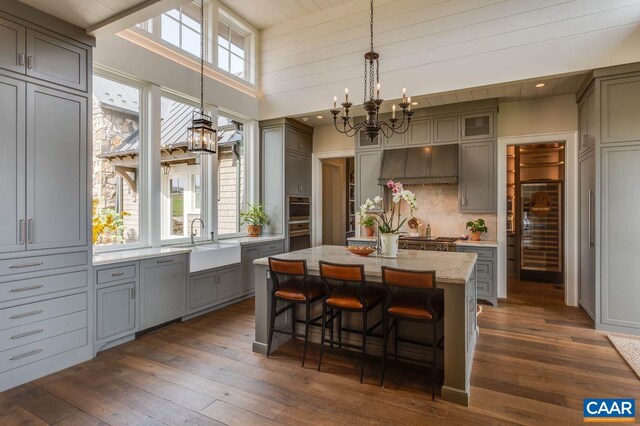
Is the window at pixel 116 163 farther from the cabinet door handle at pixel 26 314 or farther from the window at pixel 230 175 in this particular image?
the window at pixel 230 175

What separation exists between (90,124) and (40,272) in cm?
139

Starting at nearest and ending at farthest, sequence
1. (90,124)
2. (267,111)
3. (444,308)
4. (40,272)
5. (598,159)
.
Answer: (444,308), (40,272), (90,124), (598,159), (267,111)

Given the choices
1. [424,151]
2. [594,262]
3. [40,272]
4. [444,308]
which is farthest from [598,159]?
[40,272]

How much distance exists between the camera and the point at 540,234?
250 inches

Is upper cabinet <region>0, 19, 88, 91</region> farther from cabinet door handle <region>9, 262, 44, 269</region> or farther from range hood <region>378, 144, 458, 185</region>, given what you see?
range hood <region>378, 144, 458, 185</region>

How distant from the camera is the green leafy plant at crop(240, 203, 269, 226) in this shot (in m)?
5.81

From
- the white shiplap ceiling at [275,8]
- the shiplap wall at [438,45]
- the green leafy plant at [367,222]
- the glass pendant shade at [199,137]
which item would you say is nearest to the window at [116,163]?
the glass pendant shade at [199,137]

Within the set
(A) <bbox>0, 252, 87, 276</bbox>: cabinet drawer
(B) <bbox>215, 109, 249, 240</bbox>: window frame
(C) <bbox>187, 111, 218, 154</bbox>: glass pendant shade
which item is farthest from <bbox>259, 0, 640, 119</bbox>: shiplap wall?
(A) <bbox>0, 252, 87, 276</bbox>: cabinet drawer

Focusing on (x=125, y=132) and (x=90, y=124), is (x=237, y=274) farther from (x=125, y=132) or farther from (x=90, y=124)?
(x=90, y=124)

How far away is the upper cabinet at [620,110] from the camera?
12.0 feet

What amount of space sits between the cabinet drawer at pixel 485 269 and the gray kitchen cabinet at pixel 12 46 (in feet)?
18.0

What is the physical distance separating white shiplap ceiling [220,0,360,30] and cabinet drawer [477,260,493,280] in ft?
14.6

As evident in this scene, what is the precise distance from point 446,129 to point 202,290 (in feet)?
14.3

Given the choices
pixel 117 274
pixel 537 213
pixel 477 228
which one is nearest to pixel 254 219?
pixel 117 274
